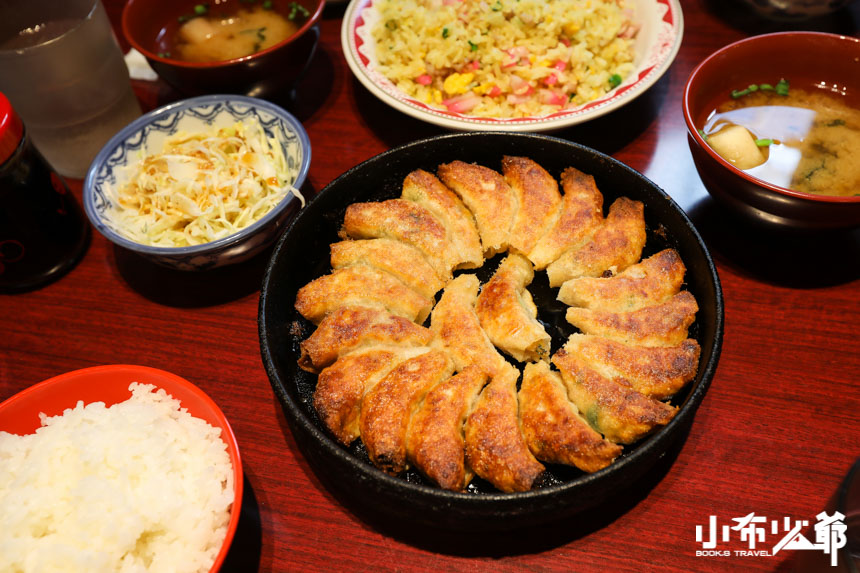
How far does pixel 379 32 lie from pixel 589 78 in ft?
3.45

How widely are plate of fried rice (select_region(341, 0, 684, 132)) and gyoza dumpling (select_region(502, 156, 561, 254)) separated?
0.46 m

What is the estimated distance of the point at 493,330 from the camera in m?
1.91

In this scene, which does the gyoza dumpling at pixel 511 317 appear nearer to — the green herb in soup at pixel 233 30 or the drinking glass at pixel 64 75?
the green herb in soup at pixel 233 30

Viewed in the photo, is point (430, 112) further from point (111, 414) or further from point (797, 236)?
point (111, 414)

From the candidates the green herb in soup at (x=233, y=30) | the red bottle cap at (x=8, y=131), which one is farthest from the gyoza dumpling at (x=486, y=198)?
the red bottle cap at (x=8, y=131)

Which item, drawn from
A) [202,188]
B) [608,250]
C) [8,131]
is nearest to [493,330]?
[608,250]

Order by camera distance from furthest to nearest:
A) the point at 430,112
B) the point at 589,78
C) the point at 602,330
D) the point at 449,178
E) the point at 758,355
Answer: the point at 589,78
the point at 430,112
the point at 449,178
the point at 758,355
the point at 602,330

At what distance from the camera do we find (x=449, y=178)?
2.27 m

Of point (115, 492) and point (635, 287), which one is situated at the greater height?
point (635, 287)

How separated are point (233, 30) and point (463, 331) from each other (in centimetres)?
214

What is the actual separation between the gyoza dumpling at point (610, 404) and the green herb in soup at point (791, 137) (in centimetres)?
106

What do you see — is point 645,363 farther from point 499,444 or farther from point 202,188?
point 202,188

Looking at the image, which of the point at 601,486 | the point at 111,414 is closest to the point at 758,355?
the point at 601,486

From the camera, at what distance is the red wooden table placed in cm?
170
